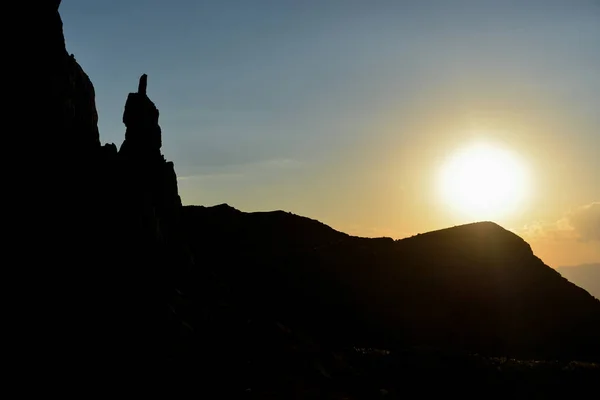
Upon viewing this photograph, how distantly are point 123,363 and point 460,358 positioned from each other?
36.1 metres

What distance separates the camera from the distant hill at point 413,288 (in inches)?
3292

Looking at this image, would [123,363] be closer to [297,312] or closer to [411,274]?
[297,312]

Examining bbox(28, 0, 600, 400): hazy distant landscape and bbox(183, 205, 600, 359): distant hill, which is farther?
bbox(183, 205, 600, 359): distant hill

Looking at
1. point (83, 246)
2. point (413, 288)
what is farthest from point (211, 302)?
point (413, 288)

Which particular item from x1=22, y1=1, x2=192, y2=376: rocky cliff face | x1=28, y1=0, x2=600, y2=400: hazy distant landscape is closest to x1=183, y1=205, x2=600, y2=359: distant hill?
x1=28, y1=0, x2=600, y2=400: hazy distant landscape

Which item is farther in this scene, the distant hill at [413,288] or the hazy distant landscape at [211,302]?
the distant hill at [413,288]

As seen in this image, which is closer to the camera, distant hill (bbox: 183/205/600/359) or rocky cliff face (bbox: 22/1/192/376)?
rocky cliff face (bbox: 22/1/192/376)

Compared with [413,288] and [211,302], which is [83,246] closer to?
[211,302]

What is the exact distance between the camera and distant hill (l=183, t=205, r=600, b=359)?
274 ft

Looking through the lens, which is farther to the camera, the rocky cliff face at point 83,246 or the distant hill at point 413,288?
the distant hill at point 413,288

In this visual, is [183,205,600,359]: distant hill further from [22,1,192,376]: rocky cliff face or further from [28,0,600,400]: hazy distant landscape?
[22,1,192,376]: rocky cliff face

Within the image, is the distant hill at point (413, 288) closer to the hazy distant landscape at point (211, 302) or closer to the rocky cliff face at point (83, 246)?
the hazy distant landscape at point (211, 302)

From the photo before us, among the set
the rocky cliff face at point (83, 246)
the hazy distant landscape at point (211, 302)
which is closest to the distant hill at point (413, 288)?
the hazy distant landscape at point (211, 302)

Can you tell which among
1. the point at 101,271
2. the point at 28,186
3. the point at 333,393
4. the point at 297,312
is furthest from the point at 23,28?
the point at 297,312
